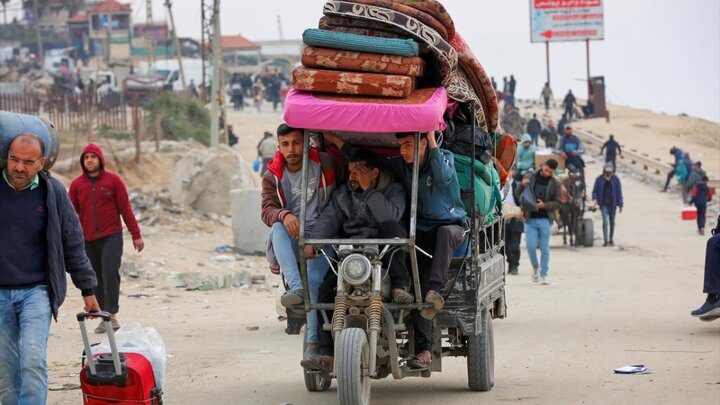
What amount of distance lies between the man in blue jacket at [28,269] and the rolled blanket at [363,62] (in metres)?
2.14

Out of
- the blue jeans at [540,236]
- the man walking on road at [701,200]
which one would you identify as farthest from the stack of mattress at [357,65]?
the man walking on road at [701,200]

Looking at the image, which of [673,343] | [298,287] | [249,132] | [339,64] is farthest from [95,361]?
[249,132]

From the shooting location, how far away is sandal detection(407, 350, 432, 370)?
31.8 feet

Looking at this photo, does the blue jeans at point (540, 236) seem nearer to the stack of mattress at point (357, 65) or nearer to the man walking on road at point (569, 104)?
the stack of mattress at point (357, 65)

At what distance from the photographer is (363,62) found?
9367 millimetres

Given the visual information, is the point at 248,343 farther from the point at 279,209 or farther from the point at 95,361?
the point at 95,361

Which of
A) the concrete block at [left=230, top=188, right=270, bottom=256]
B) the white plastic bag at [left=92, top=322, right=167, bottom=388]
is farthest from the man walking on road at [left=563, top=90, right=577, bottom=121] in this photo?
the white plastic bag at [left=92, top=322, right=167, bottom=388]

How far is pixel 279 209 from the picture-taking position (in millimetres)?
9898

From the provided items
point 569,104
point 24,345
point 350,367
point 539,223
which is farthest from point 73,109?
point 24,345

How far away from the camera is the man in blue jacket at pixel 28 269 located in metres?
7.94

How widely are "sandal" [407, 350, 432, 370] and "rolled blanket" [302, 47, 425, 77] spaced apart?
2.00 m

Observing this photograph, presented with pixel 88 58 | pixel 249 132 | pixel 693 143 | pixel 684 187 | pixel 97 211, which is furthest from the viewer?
pixel 88 58

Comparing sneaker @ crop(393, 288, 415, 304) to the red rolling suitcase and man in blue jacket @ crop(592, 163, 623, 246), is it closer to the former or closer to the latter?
the red rolling suitcase

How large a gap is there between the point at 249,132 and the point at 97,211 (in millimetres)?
43448
